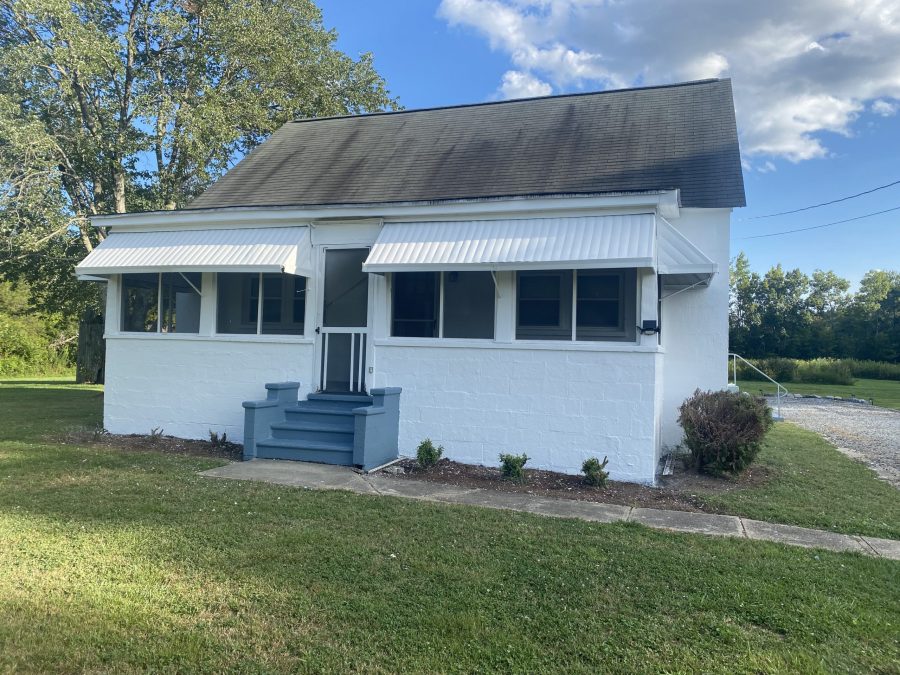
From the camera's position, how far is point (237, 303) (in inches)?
391

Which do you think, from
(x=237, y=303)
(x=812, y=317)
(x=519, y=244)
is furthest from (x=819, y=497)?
(x=812, y=317)

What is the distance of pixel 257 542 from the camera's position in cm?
470

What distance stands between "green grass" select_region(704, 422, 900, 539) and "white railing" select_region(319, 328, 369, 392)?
5027mm

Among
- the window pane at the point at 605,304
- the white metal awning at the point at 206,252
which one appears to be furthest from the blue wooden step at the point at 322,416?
the window pane at the point at 605,304

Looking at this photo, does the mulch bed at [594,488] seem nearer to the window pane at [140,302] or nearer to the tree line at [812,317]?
the window pane at [140,302]

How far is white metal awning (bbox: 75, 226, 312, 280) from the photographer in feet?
28.2

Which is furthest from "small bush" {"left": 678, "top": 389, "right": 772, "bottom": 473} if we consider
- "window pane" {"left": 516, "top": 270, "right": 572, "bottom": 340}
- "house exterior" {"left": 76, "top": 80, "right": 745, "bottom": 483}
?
"window pane" {"left": 516, "top": 270, "right": 572, "bottom": 340}

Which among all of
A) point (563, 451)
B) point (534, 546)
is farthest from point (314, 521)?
point (563, 451)

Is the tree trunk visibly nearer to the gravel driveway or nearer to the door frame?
the door frame

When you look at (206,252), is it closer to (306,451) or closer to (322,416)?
(322,416)

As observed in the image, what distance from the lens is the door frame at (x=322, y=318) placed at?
8781mm

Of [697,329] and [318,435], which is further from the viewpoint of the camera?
[697,329]

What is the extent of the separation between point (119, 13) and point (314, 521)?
20471 millimetres

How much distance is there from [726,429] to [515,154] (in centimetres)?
575
